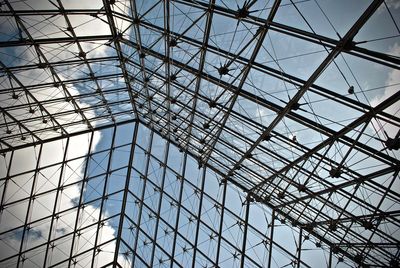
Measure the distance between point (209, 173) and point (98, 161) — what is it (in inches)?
429

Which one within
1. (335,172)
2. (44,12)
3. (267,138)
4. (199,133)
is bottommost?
(335,172)

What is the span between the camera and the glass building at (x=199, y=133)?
13.1 m

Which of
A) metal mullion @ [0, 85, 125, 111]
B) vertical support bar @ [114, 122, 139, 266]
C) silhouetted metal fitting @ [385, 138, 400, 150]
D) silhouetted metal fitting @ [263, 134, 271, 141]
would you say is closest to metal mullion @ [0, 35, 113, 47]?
metal mullion @ [0, 85, 125, 111]

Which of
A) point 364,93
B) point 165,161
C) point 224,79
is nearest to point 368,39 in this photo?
point 364,93

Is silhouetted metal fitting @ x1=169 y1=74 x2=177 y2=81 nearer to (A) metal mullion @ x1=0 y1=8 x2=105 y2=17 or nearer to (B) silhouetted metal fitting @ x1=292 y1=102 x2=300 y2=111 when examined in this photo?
(A) metal mullion @ x1=0 y1=8 x2=105 y2=17

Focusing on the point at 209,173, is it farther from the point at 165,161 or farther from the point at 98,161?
the point at 98,161

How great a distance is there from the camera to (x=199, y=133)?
2684cm

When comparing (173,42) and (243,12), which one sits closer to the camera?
(243,12)

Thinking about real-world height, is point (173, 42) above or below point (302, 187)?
above

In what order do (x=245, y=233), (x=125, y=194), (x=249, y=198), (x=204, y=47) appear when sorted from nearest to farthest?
(x=204, y=47) → (x=245, y=233) → (x=249, y=198) → (x=125, y=194)

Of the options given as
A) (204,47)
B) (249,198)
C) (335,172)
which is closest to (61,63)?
(204,47)

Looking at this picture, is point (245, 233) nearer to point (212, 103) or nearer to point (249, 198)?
point (249, 198)

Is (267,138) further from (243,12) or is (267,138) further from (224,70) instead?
(243,12)

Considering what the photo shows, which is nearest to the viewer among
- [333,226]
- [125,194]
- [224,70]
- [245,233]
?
[224,70]
